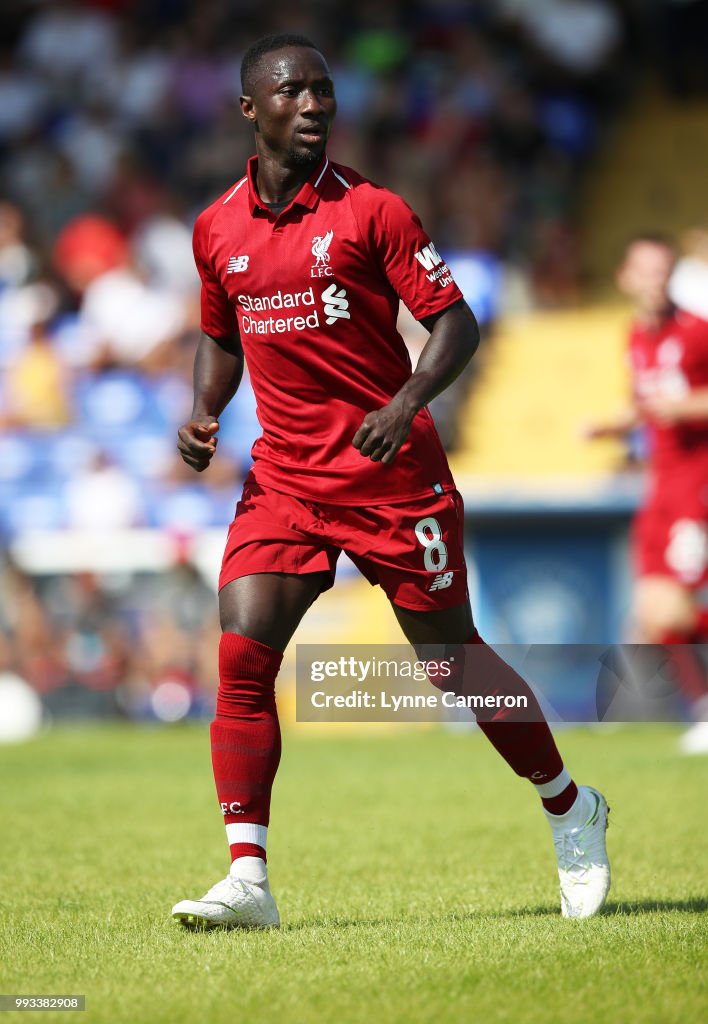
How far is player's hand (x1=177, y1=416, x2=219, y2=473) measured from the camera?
4957mm

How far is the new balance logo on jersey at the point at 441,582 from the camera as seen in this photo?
15.9 ft

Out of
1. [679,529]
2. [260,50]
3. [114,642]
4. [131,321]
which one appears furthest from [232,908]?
[131,321]

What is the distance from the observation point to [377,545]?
4.86 m

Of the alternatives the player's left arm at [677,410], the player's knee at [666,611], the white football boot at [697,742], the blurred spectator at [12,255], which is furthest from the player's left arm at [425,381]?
the blurred spectator at [12,255]

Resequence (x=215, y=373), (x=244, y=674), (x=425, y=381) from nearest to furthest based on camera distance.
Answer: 1. (x=425, y=381)
2. (x=244, y=674)
3. (x=215, y=373)

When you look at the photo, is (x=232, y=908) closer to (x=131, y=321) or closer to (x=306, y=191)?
(x=306, y=191)

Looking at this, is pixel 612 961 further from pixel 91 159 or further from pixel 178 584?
pixel 91 159

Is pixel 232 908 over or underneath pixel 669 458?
underneath

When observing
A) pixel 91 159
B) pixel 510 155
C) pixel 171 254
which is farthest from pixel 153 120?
pixel 510 155

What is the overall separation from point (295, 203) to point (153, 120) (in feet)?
45.8

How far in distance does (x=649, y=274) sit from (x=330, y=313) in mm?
4948

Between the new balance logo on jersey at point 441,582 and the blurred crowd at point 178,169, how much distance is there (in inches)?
327

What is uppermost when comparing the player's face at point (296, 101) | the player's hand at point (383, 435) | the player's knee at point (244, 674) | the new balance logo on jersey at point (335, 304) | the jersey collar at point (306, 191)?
the player's face at point (296, 101)

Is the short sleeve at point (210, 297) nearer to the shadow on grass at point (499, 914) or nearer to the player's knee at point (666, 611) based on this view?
the shadow on grass at point (499, 914)
